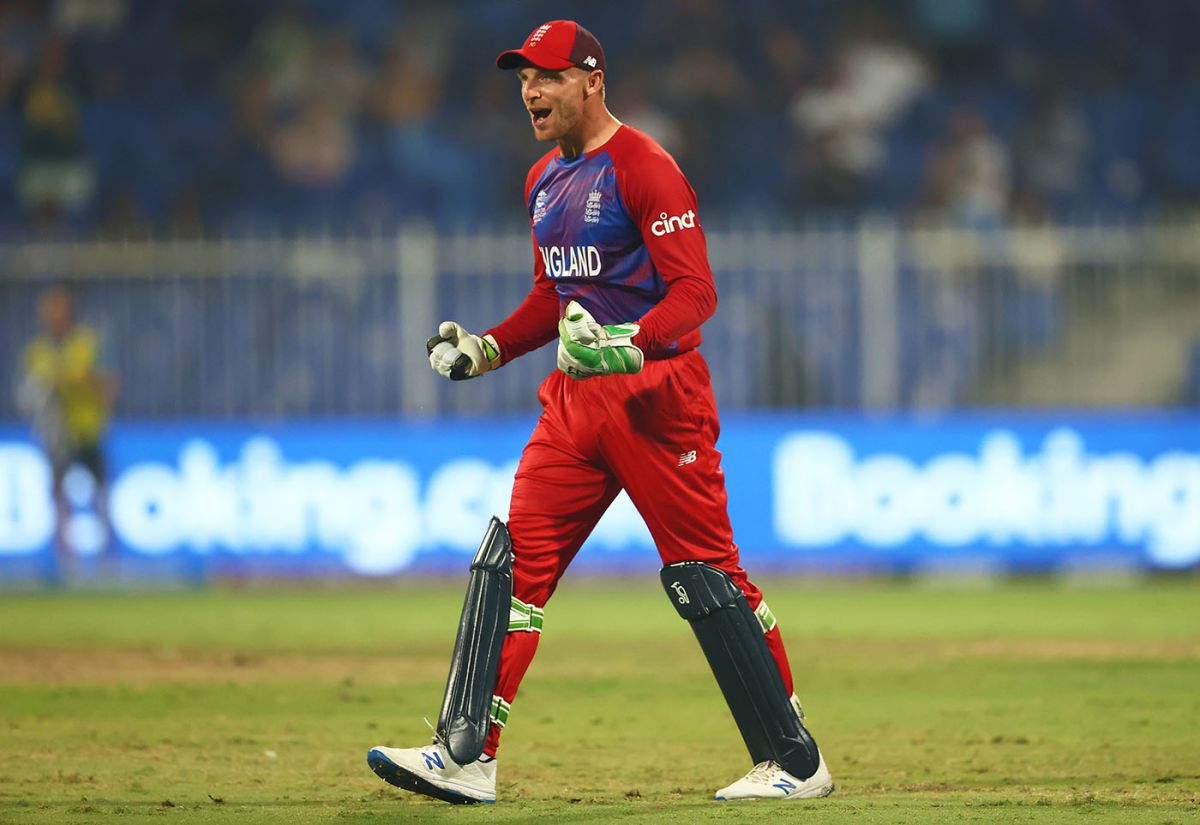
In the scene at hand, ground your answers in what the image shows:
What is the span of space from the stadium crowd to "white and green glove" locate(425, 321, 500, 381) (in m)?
11.6

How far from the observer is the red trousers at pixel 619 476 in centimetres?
601

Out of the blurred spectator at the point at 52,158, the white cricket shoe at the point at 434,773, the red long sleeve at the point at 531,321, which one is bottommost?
the white cricket shoe at the point at 434,773

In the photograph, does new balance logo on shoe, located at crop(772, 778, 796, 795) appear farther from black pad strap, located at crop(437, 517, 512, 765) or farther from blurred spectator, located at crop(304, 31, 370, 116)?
blurred spectator, located at crop(304, 31, 370, 116)

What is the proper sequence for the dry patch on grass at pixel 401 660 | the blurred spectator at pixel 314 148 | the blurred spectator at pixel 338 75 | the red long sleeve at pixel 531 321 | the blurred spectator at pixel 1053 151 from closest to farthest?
1. the red long sleeve at pixel 531 321
2. the dry patch on grass at pixel 401 660
3. the blurred spectator at pixel 1053 151
4. the blurred spectator at pixel 314 148
5. the blurred spectator at pixel 338 75

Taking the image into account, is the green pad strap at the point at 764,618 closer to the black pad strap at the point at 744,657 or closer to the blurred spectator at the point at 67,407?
the black pad strap at the point at 744,657

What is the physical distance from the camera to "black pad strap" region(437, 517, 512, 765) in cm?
587

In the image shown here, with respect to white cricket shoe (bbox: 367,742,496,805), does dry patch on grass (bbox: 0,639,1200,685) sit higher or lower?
lower

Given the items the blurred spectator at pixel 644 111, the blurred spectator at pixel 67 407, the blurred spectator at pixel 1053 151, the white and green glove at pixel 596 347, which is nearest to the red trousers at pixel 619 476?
the white and green glove at pixel 596 347

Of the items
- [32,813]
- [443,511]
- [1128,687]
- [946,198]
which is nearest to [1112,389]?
[946,198]

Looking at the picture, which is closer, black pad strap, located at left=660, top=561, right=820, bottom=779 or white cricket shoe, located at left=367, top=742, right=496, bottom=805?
white cricket shoe, located at left=367, top=742, right=496, bottom=805

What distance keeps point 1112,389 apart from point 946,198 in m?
2.62

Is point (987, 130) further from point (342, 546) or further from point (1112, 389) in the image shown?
point (342, 546)

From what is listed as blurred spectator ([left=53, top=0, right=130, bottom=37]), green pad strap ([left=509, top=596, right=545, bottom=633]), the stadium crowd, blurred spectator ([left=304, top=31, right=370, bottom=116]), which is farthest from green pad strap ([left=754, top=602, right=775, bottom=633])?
blurred spectator ([left=53, top=0, right=130, bottom=37])

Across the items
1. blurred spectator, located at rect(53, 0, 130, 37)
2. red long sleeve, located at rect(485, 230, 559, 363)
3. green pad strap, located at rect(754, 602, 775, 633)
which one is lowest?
green pad strap, located at rect(754, 602, 775, 633)
